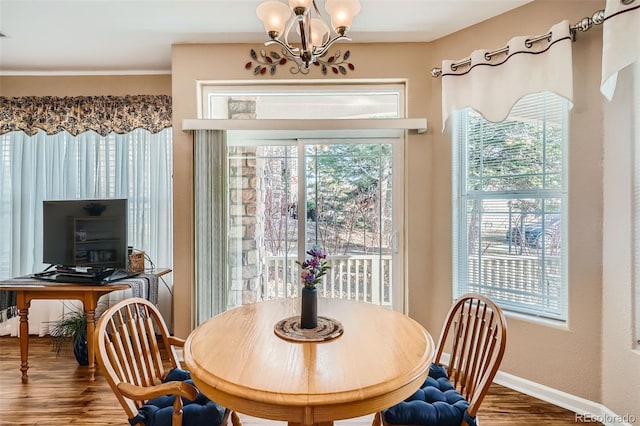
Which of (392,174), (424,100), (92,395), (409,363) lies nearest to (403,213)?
(392,174)

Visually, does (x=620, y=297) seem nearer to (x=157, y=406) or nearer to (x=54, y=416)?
(x=157, y=406)

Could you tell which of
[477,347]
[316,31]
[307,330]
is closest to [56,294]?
[307,330]

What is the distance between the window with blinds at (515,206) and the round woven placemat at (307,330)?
1562 millimetres

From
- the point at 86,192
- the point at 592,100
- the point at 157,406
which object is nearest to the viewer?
the point at 157,406

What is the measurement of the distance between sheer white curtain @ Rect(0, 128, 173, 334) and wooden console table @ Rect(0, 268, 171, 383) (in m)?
0.81

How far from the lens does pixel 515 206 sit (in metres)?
2.39

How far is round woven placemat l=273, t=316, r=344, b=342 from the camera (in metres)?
1.39

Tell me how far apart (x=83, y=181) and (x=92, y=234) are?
3.04 feet

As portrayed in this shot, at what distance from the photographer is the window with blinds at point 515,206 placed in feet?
7.28

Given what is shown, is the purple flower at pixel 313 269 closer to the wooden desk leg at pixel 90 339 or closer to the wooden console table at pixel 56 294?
the wooden console table at pixel 56 294

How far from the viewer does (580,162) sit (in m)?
2.09

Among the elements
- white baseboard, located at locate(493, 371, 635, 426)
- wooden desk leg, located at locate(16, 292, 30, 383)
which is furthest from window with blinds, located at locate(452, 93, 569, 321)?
wooden desk leg, located at locate(16, 292, 30, 383)

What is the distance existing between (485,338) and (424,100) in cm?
203

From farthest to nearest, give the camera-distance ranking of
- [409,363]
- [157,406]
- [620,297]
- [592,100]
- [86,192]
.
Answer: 1. [86,192]
2. [592,100]
3. [620,297]
4. [157,406]
5. [409,363]
